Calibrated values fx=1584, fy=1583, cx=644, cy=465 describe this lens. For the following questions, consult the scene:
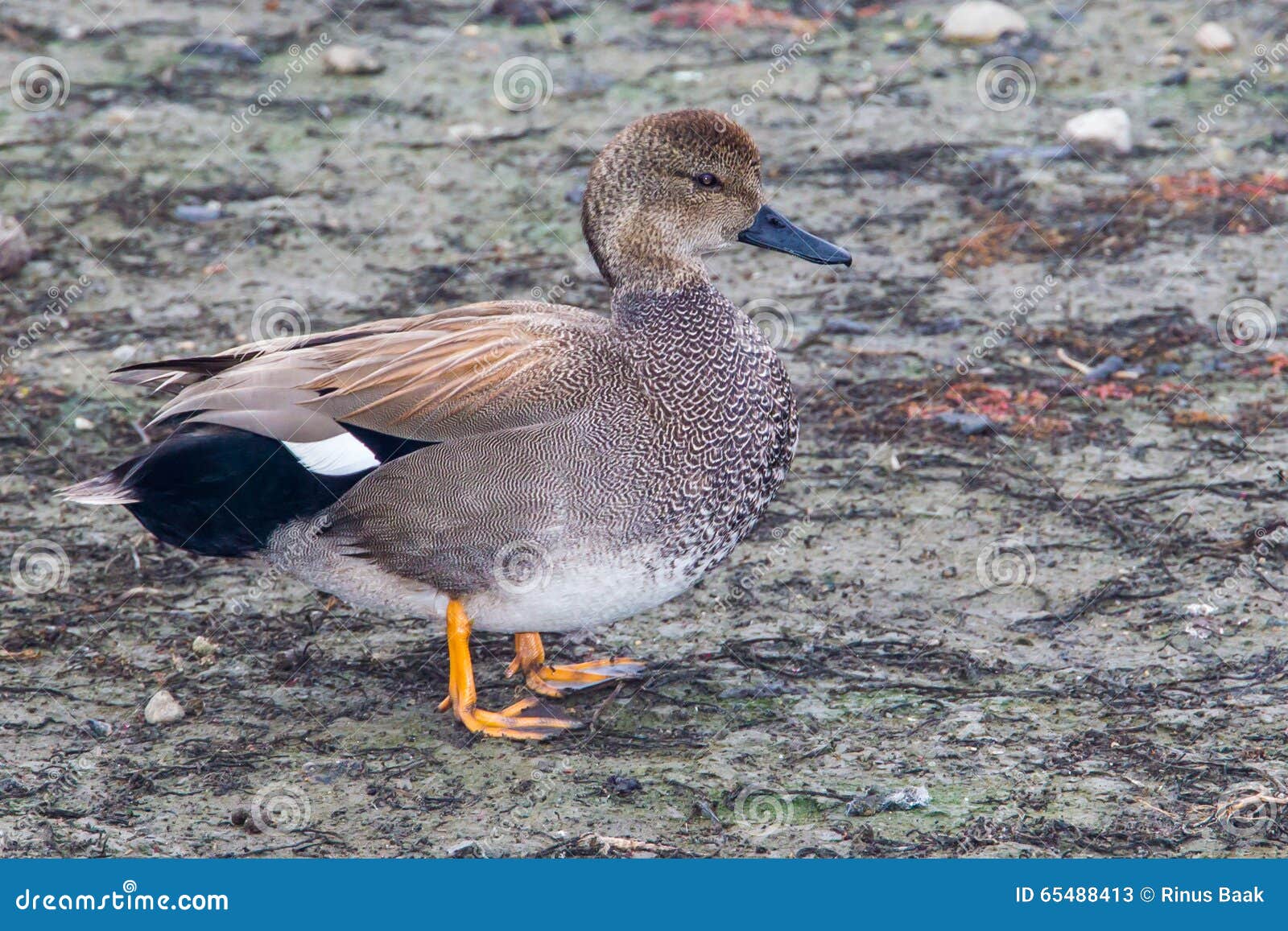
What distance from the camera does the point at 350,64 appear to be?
8.16 m

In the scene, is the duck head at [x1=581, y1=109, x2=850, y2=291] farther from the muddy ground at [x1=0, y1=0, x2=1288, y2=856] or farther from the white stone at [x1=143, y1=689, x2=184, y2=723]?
the white stone at [x1=143, y1=689, x2=184, y2=723]

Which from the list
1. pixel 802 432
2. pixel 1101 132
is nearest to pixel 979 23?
→ pixel 1101 132

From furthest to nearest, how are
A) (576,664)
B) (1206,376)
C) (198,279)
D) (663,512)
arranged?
1. (198,279)
2. (1206,376)
3. (576,664)
4. (663,512)

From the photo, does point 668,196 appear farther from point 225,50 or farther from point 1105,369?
point 225,50

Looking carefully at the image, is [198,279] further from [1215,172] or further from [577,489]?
[1215,172]

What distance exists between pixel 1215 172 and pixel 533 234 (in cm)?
300

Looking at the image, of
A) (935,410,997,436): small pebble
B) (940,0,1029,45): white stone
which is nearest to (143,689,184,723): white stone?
(935,410,997,436): small pebble

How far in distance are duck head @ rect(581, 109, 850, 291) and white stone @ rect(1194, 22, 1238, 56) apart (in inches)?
190

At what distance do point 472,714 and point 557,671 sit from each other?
Answer: 1.05 feet

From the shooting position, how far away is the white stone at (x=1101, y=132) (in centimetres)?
719

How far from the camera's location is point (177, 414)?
151 inches

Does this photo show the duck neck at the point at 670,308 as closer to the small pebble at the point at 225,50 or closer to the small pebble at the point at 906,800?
the small pebble at the point at 906,800

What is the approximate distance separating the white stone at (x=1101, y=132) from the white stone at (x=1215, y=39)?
1048 millimetres

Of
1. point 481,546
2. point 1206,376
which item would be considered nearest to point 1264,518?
point 1206,376
